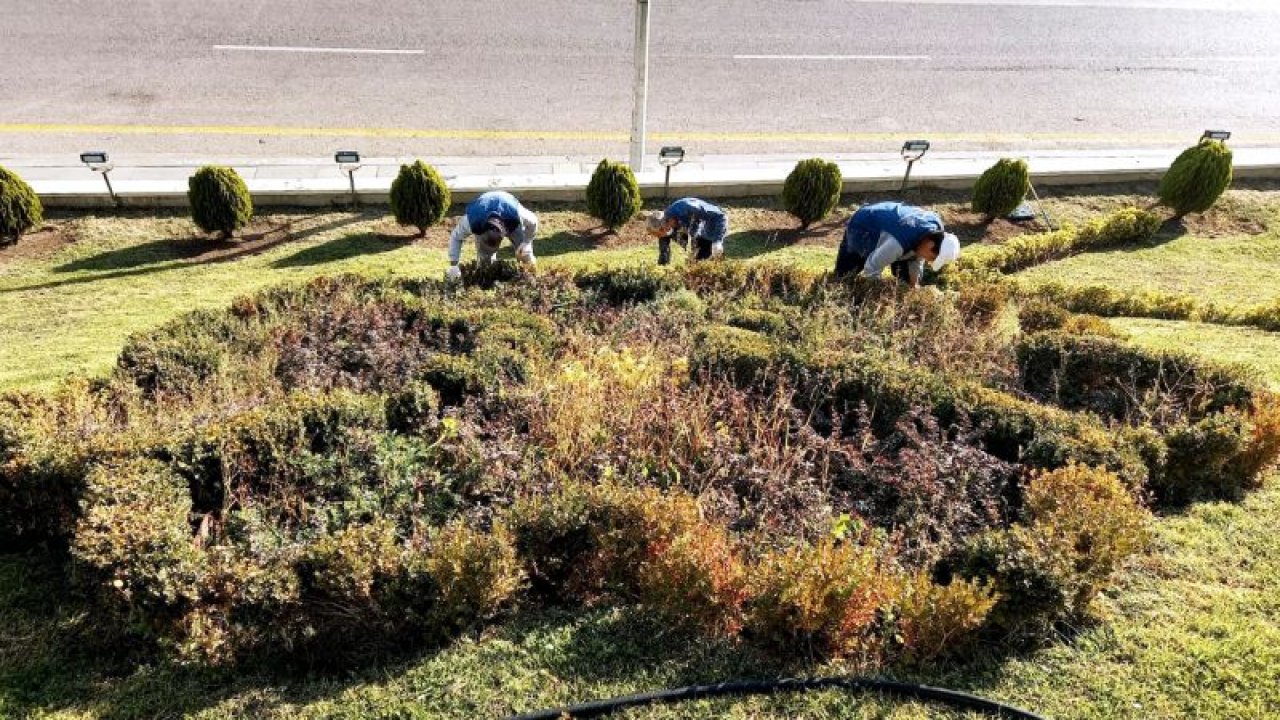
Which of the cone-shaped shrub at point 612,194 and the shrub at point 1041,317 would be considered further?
the cone-shaped shrub at point 612,194

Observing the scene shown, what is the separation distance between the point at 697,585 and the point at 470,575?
3.45ft

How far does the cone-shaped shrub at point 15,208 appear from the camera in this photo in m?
8.46

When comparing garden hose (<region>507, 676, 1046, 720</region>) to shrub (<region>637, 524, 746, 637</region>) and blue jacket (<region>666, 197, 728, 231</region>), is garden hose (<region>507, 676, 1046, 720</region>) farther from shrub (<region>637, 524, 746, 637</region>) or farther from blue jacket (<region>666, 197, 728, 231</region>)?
blue jacket (<region>666, 197, 728, 231</region>)

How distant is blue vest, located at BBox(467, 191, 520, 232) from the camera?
727 centimetres

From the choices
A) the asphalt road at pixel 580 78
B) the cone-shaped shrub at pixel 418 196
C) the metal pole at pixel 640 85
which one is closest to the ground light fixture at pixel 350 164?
the cone-shaped shrub at pixel 418 196

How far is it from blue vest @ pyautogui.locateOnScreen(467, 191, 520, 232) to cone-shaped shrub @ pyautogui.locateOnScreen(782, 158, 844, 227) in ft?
11.9

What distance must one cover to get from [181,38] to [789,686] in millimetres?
14100

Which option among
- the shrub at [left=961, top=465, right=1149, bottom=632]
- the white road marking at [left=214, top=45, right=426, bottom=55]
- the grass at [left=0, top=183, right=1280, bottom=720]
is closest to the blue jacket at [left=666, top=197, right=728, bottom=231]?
the shrub at [left=961, top=465, right=1149, bottom=632]

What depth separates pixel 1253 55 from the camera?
16.9 m

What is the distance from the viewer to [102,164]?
8938mm

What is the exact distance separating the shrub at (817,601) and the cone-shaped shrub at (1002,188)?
7.29 m

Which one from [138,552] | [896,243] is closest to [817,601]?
[138,552]

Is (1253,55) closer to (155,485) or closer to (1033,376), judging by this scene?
(1033,376)

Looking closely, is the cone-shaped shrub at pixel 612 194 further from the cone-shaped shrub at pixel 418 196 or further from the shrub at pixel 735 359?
the shrub at pixel 735 359
